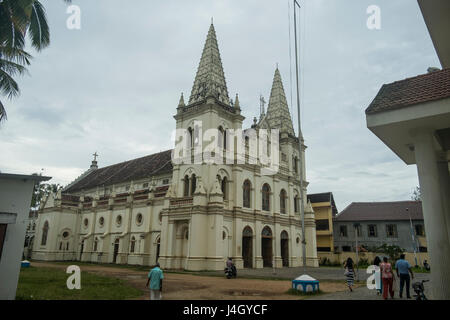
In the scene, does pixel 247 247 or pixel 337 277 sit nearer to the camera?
pixel 337 277

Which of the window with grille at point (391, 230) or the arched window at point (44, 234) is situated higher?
the window with grille at point (391, 230)

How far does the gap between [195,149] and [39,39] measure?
588 inches

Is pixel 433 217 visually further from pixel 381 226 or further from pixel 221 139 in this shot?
pixel 381 226

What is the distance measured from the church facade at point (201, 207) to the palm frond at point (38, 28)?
14.3 metres

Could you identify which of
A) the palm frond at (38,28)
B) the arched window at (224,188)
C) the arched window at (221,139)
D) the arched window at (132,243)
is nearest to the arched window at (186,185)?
the arched window at (224,188)

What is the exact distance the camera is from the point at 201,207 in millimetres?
25422

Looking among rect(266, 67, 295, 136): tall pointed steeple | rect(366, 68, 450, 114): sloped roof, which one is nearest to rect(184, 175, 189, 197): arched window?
rect(266, 67, 295, 136): tall pointed steeple

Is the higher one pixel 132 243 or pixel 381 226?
pixel 381 226

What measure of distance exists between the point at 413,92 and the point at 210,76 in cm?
2447

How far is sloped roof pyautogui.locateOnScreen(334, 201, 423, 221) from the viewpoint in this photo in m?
39.3

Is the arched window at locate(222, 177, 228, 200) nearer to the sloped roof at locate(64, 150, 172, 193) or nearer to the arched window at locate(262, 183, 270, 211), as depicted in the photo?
the arched window at locate(262, 183, 270, 211)

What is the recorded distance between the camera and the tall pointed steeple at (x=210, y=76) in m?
30.2

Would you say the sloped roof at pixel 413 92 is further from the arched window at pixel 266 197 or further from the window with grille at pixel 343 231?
the window with grille at pixel 343 231

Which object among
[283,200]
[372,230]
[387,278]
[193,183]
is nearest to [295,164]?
[283,200]
